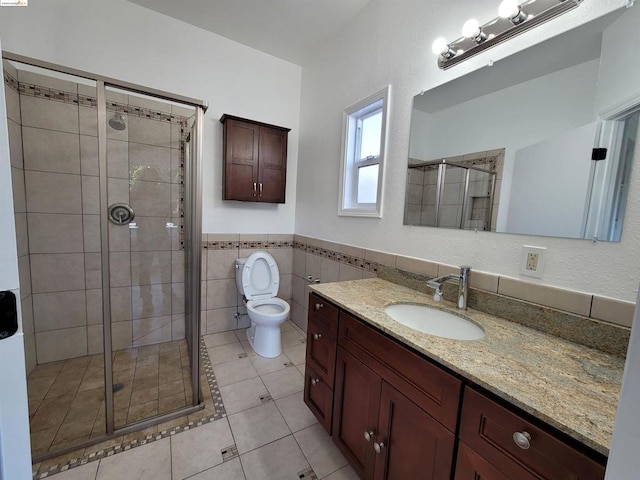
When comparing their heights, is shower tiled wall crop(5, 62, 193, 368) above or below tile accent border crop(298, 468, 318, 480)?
above

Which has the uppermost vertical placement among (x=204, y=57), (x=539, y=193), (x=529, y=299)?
(x=204, y=57)

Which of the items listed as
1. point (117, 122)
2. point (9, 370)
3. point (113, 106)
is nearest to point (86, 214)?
point (117, 122)

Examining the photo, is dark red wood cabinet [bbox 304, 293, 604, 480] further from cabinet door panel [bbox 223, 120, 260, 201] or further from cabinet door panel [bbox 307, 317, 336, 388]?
cabinet door panel [bbox 223, 120, 260, 201]

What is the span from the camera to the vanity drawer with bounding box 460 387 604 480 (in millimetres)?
587

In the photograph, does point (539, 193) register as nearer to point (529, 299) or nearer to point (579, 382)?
point (529, 299)

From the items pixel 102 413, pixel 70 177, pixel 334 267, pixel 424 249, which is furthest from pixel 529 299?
pixel 70 177

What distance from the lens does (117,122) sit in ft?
6.16

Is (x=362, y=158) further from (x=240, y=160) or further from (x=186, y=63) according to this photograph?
(x=186, y=63)

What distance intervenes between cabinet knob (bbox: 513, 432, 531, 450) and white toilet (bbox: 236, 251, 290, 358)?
1.79m

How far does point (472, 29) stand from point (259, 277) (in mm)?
2329

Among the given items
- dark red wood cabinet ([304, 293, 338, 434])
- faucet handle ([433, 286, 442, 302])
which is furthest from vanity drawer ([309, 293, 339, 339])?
faucet handle ([433, 286, 442, 302])

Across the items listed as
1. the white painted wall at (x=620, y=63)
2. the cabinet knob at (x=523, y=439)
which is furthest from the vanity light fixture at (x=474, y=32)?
the cabinet knob at (x=523, y=439)

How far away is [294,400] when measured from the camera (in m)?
1.85

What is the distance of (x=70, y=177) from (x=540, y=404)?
2876mm
